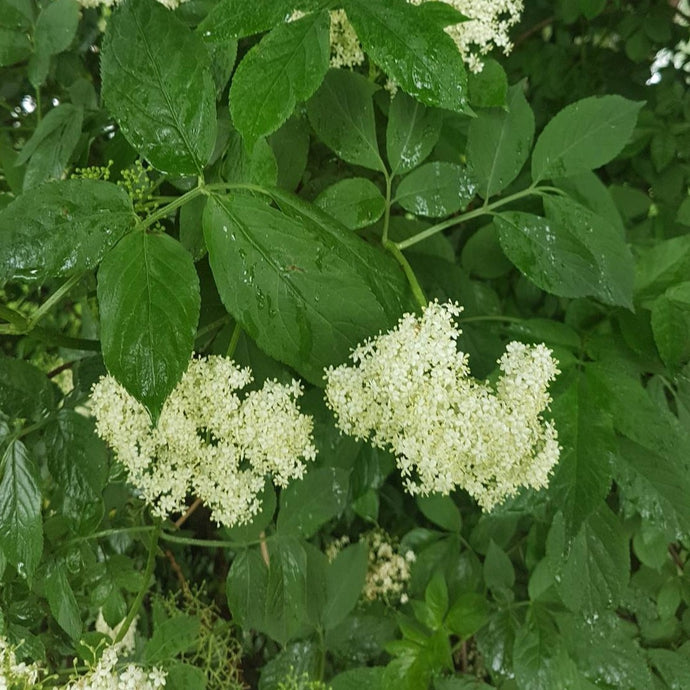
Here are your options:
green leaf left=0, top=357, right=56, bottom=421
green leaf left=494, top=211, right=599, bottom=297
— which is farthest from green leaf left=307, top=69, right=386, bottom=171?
green leaf left=0, top=357, right=56, bottom=421

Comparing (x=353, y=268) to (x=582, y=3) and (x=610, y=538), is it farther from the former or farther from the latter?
(x=582, y=3)

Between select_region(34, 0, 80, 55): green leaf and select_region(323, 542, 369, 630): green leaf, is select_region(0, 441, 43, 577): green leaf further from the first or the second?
select_region(34, 0, 80, 55): green leaf

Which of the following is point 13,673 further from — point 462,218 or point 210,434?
point 462,218

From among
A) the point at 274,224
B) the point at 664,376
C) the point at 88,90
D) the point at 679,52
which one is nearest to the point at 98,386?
the point at 274,224

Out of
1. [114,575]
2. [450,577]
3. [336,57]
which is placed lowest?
[450,577]

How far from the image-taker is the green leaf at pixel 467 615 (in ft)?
3.43

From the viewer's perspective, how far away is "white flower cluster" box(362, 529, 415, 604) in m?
1.33

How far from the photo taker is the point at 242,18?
2.28 ft

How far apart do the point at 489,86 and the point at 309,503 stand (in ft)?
2.24

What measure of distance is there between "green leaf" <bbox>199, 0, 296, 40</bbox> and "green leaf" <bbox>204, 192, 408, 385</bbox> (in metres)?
0.18

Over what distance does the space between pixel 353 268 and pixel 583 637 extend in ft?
2.66

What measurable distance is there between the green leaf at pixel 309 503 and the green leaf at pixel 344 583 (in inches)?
5.6

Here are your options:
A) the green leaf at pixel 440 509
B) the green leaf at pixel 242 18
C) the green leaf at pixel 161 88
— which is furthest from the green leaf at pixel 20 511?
A: the green leaf at pixel 440 509

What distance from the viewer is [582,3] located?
4.14ft
